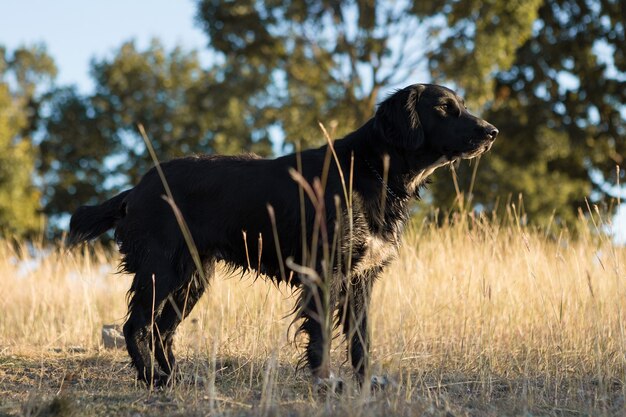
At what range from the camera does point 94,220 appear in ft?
17.8

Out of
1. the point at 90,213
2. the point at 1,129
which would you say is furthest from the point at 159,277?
the point at 1,129

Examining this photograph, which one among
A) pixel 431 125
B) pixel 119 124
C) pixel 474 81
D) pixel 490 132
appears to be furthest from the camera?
pixel 119 124

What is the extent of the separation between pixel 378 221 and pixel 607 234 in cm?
171

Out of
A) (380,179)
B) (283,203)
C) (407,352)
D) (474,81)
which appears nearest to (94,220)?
(283,203)

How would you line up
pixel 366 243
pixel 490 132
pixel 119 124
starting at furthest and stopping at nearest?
pixel 119 124 → pixel 490 132 → pixel 366 243

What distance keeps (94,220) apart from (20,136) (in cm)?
2687

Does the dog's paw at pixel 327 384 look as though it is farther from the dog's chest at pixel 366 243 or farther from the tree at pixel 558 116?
the tree at pixel 558 116

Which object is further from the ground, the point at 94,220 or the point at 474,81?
the point at 474,81

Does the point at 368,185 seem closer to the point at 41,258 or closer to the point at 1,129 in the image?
the point at 41,258

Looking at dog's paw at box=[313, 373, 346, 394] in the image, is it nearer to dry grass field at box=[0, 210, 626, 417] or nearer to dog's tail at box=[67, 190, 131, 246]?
dry grass field at box=[0, 210, 626, 417]

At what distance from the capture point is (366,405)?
3.79 metres

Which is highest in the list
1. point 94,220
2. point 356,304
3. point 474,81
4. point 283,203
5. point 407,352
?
point 474,81

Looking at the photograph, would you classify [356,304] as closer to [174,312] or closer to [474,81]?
[174,312]

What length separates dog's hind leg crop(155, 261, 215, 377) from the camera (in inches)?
209
